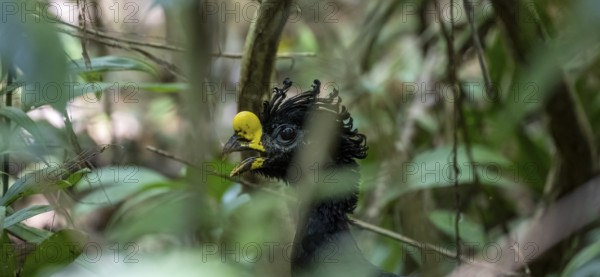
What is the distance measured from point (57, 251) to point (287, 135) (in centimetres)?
94

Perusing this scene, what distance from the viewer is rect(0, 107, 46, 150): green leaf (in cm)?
223

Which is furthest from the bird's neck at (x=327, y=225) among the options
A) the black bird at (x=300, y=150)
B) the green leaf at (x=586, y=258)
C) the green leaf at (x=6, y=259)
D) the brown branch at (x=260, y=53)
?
the green leaf at (x=6, y=259)

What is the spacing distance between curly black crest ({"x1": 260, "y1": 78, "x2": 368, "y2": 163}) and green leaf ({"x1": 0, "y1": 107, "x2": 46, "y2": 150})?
825 millimetres

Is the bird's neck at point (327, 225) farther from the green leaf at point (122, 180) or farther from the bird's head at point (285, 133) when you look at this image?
the green leaf at point (122, 180)

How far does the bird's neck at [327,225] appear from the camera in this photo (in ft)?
8.77

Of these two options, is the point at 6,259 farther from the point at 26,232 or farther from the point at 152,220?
the point at 152,220

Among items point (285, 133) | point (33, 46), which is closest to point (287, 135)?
point (285, 133)

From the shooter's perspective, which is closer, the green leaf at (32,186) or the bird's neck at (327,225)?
the green leaf at (32,186)

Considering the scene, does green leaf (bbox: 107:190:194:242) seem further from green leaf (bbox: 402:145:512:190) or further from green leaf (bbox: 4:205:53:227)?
green leaf (bbox: 402:145:512:190)

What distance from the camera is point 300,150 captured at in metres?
2.75

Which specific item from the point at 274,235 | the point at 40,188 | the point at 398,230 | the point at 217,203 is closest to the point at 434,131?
the point at 398,230

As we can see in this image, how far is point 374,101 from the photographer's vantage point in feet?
13.9

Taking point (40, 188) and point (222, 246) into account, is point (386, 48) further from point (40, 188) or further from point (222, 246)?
point (40, 188)

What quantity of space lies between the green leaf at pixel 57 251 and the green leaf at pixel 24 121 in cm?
30
